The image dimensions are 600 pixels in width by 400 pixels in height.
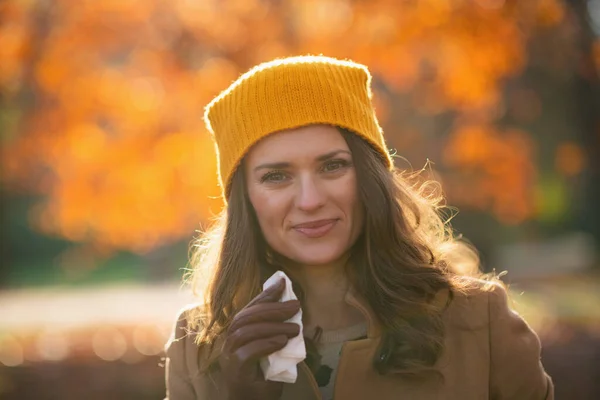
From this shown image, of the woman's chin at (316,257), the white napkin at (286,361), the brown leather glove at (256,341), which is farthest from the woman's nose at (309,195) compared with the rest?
the white napkin at (286,361)

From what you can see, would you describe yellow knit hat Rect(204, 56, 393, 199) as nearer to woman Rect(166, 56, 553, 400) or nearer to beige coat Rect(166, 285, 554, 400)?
woman Rect(166, 56, 553, 400)

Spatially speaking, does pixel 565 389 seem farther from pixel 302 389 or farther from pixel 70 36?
pixel 70 36

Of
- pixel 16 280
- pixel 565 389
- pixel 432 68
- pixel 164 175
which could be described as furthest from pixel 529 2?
pixel 16 280

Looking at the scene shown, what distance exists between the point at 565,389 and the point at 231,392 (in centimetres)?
375

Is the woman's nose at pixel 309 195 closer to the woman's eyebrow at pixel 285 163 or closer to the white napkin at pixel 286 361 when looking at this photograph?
the woman's eyebrow at pixel 285 163

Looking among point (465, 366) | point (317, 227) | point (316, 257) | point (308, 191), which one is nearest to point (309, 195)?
point (308, 191)

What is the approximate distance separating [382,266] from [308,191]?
0.47m

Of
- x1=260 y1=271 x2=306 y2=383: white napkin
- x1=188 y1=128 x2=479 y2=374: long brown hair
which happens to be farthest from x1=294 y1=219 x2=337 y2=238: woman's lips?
x1=260 y1=271 x2=306 y2=383: white napkin

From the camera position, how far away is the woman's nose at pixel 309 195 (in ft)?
8.52

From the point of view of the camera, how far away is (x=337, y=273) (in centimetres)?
290

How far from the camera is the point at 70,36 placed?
611 cm

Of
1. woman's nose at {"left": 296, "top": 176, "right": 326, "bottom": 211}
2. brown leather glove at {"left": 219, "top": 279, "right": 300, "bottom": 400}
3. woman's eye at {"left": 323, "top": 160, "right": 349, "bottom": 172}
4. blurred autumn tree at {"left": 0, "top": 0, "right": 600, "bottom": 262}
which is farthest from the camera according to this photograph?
blurred autumn tree at {"left": 0, "top": 0, "right": 600, "bottom": 262}

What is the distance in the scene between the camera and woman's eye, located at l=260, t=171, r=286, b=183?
8.91 feet

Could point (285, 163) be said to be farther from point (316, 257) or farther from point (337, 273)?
point (337, 273)
